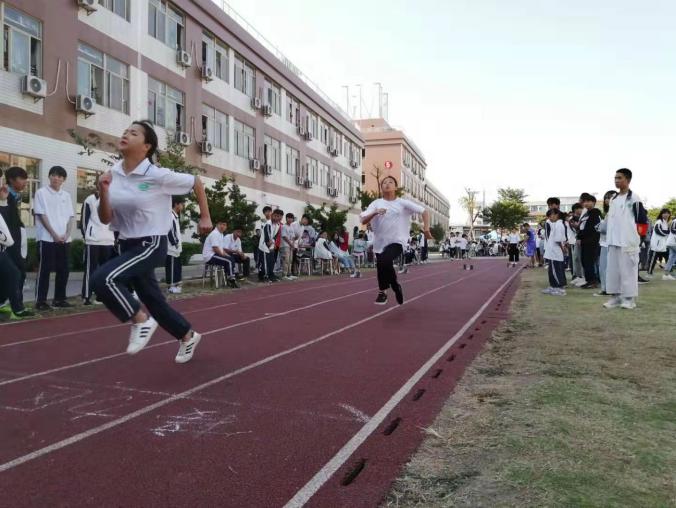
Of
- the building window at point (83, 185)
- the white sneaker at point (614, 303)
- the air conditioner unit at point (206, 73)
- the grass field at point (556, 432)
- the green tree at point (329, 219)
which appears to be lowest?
the grass field at point (556, 432)

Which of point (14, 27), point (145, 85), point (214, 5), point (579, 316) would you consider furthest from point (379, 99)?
point (579, 316)

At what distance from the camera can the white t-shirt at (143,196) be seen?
14.4ft

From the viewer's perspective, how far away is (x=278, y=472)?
8.43 feet

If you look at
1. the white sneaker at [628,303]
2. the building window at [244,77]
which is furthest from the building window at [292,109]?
the white sneaker at [628,303]

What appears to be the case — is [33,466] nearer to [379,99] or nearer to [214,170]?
[214,170]

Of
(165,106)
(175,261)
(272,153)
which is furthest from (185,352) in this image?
(272,153)

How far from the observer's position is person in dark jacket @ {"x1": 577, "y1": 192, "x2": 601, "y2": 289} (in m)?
11.8

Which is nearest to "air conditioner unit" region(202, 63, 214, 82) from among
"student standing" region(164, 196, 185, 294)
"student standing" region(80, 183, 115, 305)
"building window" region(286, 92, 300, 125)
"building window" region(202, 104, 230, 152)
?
"building window" region(202, 104, 230, 152)

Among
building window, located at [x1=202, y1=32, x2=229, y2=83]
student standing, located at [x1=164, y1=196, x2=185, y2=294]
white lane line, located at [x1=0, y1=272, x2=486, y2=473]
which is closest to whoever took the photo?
white lane line, located at [x1=0, y1=272, x2=486, y2=473]

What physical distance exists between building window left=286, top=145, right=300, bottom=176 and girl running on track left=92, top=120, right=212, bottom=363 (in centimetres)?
3023

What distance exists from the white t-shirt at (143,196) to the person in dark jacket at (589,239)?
946 cm

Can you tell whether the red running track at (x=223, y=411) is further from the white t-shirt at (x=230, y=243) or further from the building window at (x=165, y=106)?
the building window at (x=165, y=106)

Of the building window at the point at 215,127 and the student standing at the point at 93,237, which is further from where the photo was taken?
the building window at the point at 215,127

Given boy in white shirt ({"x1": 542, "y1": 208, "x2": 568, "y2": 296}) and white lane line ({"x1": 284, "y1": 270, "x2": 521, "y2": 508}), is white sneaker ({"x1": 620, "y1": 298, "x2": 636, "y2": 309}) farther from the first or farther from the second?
white lane line ({"x1": 284, "y1": 270, "x2": 521, "y2": 508})
